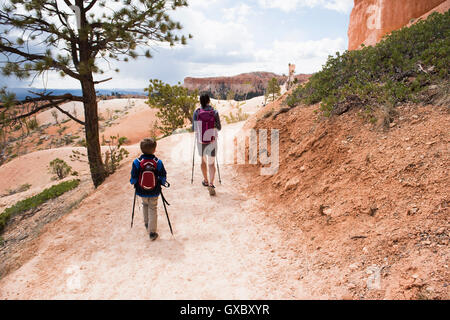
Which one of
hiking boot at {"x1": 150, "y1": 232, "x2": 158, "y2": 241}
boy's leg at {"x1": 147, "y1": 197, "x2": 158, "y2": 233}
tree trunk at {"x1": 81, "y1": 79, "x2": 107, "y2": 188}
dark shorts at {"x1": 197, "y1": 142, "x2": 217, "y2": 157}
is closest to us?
boy's leg at {"x1": 147, "y1": 197, "x2": 158, "y2": 233}

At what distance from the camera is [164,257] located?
4035 mm

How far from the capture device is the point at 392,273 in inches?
110

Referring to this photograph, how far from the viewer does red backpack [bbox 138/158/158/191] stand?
4074mm

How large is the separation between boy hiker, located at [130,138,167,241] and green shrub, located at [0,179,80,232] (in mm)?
7206

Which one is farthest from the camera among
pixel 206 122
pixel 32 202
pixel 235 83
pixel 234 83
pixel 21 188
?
pixel 234 83

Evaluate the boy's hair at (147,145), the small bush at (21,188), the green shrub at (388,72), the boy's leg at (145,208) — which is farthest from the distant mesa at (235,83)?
the boy's hair at (147,145)

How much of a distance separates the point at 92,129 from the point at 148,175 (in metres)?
4.29

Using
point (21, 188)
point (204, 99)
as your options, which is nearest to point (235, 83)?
point (21, 188)

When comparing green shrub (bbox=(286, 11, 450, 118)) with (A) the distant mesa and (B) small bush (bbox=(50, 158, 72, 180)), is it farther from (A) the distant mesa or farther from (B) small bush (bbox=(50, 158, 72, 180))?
(A) the distant mesa

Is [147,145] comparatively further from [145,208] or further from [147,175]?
[145,208]

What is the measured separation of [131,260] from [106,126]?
36.8 metres

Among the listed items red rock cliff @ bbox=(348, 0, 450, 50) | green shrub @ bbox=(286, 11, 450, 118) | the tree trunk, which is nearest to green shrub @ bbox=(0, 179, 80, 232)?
the tree trunk


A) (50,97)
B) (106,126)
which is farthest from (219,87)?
(50,97)
